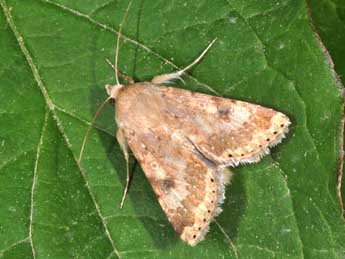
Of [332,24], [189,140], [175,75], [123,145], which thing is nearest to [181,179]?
[189,140]

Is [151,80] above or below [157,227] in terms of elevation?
above

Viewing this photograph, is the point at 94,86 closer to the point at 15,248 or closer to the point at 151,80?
the point at 151,80

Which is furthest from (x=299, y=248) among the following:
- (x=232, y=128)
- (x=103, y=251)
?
(x=103, y=251)

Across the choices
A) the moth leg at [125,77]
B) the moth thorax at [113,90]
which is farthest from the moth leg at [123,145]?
the moth leg at [125,77]

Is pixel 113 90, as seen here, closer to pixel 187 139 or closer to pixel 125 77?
pixel 125 77

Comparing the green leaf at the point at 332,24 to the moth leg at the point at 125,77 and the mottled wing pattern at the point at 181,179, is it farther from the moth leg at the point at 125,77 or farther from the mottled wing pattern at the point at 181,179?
the moth leg at the point at 125,77

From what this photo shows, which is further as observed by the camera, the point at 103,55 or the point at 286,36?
the point at 103,55

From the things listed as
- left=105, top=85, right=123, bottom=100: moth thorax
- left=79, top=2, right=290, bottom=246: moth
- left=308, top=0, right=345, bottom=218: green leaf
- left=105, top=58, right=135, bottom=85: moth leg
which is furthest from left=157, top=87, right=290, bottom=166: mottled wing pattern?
left=308, top=0, right=345, bottom=218: green leaf
